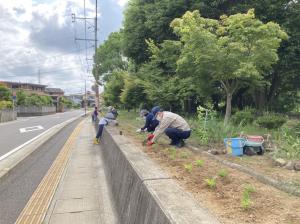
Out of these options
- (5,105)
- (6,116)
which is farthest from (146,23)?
(5,105)

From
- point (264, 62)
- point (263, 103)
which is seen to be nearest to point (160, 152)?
point (264, 62)

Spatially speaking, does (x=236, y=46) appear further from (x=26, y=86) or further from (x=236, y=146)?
(x=26, y=86)

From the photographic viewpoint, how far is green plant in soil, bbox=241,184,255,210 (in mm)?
4152

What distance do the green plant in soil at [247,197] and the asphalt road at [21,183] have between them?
4011 mm

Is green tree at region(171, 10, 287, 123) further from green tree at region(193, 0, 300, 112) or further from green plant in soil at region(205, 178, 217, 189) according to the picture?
green plant in soil at region(205, 178, 217, 189)

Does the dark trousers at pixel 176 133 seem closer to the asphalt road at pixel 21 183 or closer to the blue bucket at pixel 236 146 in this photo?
the blue bucket at pixel 236 146

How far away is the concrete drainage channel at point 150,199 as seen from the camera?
3.87m

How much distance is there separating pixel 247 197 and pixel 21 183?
22.2ft

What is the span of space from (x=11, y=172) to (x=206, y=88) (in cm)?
988

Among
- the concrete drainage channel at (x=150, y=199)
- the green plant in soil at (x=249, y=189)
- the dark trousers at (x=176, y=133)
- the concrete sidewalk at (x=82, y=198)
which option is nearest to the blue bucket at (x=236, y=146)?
the dark trousers at (x=176, y=133)

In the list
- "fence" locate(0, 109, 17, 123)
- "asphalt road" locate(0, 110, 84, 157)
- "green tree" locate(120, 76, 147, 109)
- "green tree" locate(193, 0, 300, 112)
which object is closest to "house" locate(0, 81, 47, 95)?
"fence" locate(0, 109, 17, 123)

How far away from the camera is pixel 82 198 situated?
8320mm

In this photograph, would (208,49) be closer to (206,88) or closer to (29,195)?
(206,88)

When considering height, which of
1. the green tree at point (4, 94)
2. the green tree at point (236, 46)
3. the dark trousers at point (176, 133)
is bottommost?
the dark trousers at point (176, 133)
